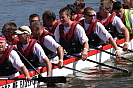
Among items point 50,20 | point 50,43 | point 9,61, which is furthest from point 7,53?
point 50,20

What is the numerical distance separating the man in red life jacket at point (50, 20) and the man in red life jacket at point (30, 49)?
1318 mm

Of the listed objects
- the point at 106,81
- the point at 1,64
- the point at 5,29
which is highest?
the point at 5,29

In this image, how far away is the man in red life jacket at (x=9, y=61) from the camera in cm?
743

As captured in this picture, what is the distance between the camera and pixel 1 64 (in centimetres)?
759

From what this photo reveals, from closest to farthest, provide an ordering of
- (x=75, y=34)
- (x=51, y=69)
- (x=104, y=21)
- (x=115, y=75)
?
(x=51, y=69) → (x=75, y=34) → (x=115, y=75) → (x=104, y=21)

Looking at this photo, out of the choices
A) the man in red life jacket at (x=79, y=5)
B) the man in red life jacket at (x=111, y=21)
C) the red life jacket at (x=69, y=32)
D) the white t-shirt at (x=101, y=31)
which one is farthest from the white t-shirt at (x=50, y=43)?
the man in red life jacket at (x=79, y=5)

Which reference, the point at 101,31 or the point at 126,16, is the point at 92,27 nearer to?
the point at 101,31

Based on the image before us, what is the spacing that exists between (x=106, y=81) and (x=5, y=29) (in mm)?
2747

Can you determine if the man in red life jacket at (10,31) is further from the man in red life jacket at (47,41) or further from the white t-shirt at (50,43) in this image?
the white t-shirt at (50,43)

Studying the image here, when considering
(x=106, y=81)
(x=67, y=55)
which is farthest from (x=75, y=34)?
(x=106, y=81)

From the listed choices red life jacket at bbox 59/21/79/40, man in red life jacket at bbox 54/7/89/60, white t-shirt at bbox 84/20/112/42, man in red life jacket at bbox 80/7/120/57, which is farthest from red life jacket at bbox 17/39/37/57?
white t-shirt at bbox 84/20/112/42

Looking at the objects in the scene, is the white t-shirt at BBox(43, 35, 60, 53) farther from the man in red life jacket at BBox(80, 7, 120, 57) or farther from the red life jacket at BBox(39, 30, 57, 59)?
the man in red life jacket at BBox(80, 7, 120, 57)

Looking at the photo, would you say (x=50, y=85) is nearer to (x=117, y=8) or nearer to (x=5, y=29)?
(x=5, y=29)

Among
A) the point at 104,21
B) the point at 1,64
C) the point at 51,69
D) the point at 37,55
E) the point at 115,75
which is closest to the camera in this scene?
the point at 1,64
